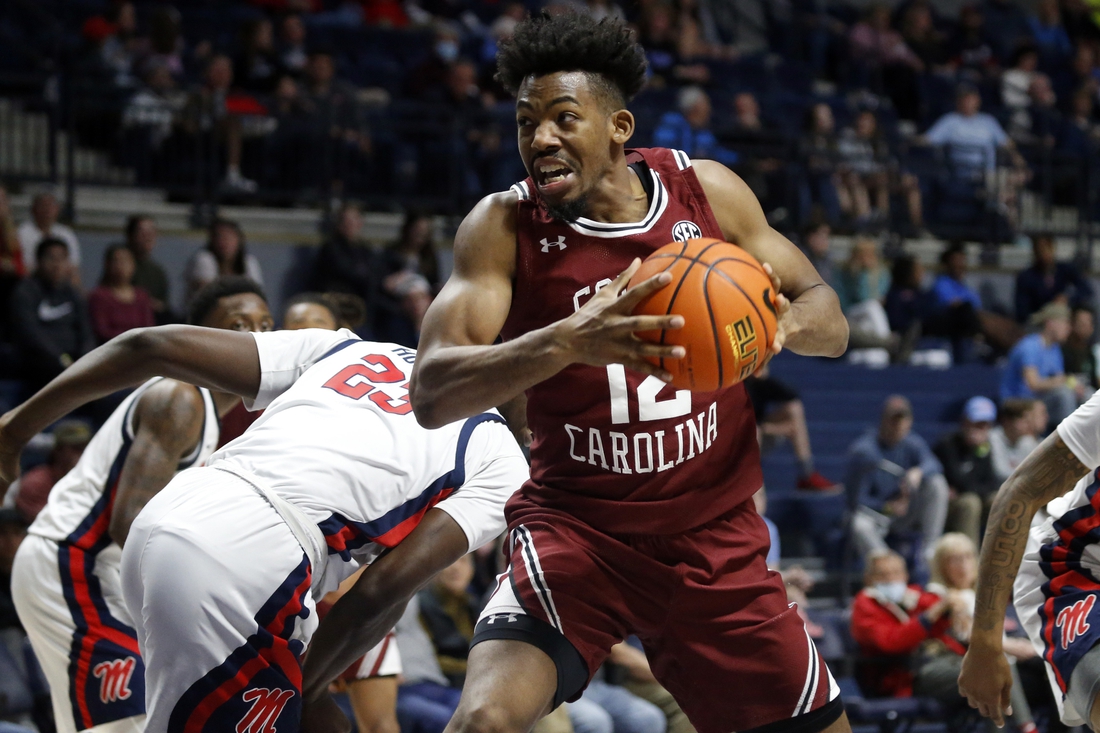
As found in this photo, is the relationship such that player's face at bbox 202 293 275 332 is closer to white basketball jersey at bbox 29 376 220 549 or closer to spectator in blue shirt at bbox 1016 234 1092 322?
white basketball jersey at bbox 29 376 220 549

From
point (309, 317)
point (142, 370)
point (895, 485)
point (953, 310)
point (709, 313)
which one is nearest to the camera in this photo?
point (709, 313)

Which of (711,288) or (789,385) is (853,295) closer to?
(789,385)

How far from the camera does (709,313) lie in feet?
9.29

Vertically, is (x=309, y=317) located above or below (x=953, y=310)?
above

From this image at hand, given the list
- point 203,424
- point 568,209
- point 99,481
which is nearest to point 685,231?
point 568,209

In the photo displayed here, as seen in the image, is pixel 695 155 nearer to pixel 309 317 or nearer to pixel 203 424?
pixel 309 317

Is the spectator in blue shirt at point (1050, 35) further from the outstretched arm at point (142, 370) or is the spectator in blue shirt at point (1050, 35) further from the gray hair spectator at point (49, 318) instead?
the outstretched arm at point (142, 370)

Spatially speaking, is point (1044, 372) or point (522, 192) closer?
point (522, 192)

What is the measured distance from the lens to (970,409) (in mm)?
10047

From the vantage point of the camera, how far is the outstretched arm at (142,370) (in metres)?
3.68

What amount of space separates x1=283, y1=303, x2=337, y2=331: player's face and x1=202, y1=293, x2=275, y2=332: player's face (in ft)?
0.42

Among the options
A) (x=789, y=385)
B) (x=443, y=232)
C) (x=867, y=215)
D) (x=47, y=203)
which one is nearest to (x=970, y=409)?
(x=789, y=385)

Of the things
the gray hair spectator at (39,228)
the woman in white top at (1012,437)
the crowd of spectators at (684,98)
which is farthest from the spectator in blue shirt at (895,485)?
the gray hair spectator at (39,228)

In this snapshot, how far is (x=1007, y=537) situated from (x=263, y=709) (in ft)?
6.53
